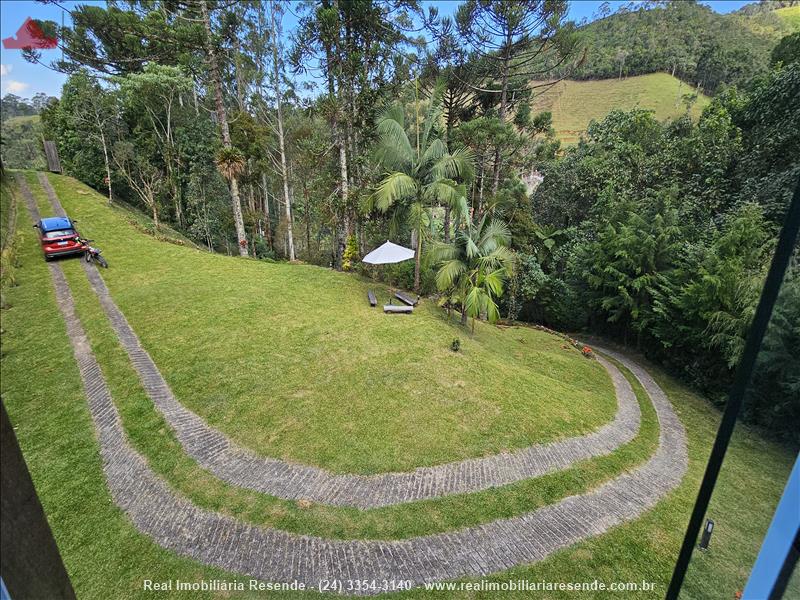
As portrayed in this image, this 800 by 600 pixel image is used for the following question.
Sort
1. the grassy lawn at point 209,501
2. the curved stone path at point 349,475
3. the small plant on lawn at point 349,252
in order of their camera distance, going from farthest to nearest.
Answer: the small plant on lawn at point 349,252, the curved stone path at point 349,475, the grassy lawn at point 209,501

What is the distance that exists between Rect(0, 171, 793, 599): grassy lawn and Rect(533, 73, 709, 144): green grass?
53437 millimetres

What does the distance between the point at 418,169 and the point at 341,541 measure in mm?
11213

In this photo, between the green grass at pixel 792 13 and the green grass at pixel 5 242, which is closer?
the green grass at pixel 5 242

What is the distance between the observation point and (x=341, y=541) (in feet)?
16.2

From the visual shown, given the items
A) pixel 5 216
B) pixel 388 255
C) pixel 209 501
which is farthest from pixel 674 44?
pixel 5 216

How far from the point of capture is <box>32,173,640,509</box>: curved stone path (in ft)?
18.7

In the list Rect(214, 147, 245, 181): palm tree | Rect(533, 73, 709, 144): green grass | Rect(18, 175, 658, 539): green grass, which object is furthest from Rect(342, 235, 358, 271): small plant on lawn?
Rect(533, 73, 709, 144): green grass

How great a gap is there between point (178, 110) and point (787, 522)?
32.6m

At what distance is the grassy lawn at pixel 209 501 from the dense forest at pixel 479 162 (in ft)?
2.47

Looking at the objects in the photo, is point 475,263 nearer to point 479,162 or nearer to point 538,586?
point 538,586

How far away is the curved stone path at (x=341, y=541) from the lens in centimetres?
456

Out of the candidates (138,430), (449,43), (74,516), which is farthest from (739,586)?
(449,43)

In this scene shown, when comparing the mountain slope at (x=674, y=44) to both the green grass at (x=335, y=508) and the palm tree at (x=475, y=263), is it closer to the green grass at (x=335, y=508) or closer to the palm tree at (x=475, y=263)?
the palm tree at (x=475, y=263)

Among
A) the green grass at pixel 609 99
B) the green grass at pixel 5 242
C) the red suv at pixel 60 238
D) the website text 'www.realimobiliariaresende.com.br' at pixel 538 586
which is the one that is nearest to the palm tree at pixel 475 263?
the website text 'www.realimobiliariaresende.com.br' at pixel 538 586
